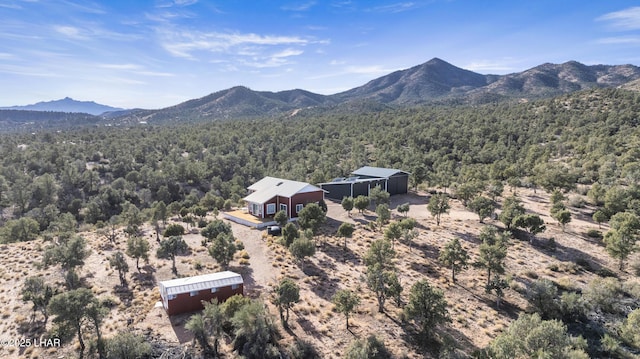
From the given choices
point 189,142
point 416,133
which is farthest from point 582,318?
point 189,142

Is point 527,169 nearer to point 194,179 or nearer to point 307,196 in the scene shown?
point 307,196

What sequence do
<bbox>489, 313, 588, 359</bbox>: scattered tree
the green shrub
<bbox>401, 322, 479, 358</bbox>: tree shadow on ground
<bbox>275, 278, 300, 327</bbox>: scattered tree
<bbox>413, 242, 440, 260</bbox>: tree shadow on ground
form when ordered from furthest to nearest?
the green shrub < <bbox>413, 242, 440, 260</bbox>: tree shadow on ground < <bbox>275, 278, 300, 327</bbox>: scattered tree < <bbox>401, 322, 479, 358</bbox>: tree shadow on ground < <bbox>489, 313, 588, 359</bbox>: scattered tree

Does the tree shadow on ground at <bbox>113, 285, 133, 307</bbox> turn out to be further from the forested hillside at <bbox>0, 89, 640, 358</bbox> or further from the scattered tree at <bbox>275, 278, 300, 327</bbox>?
the scattered tree at <bbox>275, 278, 300, 327</bbox>

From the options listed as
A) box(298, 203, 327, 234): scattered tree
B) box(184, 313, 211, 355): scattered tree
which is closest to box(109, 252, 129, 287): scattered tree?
box(184, 313, 211, 355): scattered tree

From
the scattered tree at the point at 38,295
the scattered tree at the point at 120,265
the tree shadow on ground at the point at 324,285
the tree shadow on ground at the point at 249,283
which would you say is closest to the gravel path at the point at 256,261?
the tree shadow on ground at the point at 249,283

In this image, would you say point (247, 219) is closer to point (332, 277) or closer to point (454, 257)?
point (332, 277)

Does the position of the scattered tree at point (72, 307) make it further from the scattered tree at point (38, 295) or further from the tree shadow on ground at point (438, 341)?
the tree shadow on ground at point (438, 341)
